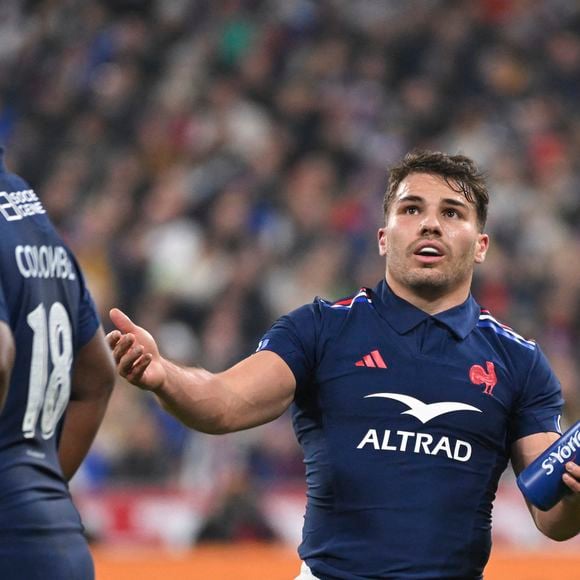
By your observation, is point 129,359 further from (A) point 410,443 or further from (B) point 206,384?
(A) point 410,443

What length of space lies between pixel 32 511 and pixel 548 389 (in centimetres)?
159

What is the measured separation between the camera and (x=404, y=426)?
135 inches

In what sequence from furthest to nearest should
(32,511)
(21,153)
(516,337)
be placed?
(21,153) < (516,337) < (32,511)

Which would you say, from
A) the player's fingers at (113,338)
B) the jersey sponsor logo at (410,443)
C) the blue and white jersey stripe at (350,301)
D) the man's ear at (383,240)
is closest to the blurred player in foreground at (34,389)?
the player's fingers at (113,338)

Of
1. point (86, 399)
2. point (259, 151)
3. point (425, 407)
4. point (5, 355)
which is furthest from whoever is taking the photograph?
point (259, 151)

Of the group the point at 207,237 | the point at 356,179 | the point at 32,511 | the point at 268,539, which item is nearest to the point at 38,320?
the point at 32,511

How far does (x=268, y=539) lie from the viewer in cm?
720

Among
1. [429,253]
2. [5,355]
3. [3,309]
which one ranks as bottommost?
[5,355]

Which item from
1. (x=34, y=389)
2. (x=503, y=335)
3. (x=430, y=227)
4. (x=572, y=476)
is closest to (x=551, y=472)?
(x=572, y=476)

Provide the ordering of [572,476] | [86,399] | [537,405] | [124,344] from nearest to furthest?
[124,344]
[86,399]
[572,476]
[537,405]

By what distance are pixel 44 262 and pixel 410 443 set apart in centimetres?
119

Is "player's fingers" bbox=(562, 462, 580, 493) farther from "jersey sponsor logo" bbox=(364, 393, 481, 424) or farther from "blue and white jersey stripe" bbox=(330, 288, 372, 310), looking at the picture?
"blue and white jersey stripe" bbox=(330, 288, 372, 310)

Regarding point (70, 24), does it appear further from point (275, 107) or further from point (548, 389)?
point (548, 389)

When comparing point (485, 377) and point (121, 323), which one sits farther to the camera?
point (485, 377)
